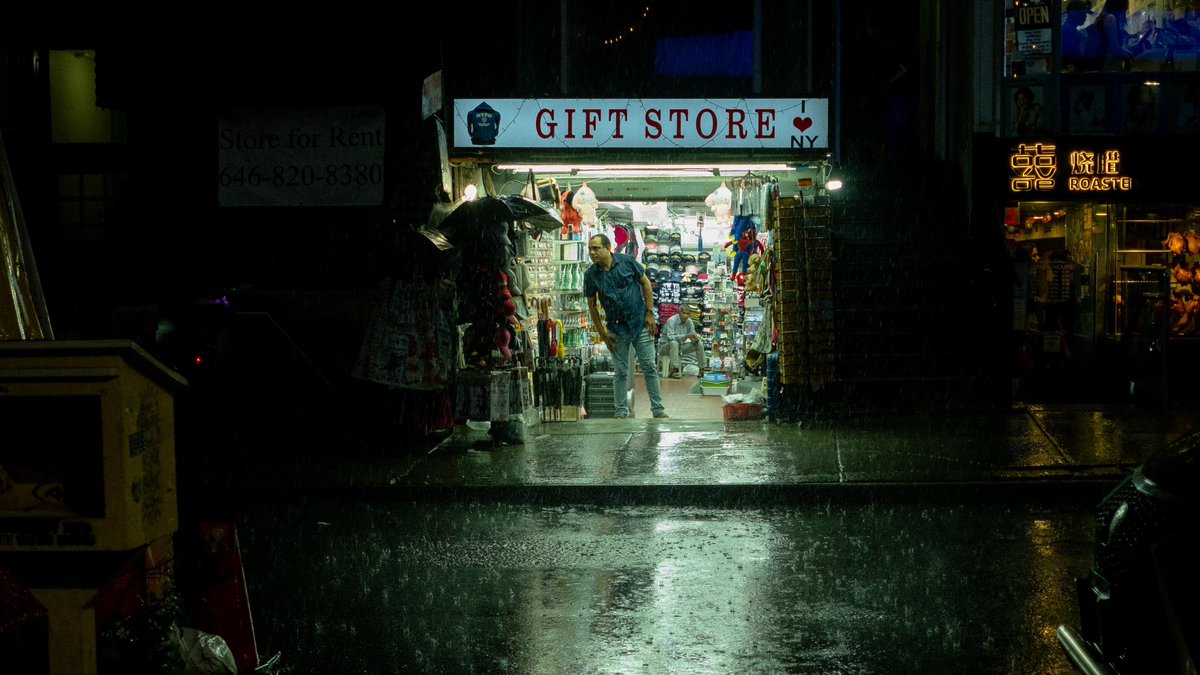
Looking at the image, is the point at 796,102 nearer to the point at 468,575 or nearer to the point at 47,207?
the point at 468,575

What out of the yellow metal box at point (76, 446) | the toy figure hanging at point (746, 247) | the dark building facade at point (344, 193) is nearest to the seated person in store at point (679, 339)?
the toy figure hanging at point (746, 247)

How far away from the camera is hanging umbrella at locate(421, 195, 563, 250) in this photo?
11641mm

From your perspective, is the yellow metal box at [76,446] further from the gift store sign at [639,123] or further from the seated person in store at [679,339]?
the seated person in store at [679,339]

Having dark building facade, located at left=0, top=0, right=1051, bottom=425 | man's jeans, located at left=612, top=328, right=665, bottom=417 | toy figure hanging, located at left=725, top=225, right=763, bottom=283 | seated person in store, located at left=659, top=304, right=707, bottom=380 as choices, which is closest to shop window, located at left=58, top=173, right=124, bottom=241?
dark building facade, located at left=0, top=0, right=1051, bottom=425

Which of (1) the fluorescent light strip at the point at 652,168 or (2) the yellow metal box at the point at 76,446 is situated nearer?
(2) the yellow metal box at the point at 76,446

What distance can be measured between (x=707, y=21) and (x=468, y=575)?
1023 cm

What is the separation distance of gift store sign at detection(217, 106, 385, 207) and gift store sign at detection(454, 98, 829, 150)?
39.9 inches

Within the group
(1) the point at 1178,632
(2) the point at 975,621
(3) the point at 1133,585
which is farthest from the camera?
(2) the point at 975,621

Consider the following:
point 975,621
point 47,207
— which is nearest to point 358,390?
point 47,207

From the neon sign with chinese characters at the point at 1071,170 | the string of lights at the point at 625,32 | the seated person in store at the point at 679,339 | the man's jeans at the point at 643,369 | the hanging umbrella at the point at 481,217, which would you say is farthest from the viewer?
the seated person in store at the point at 679,339

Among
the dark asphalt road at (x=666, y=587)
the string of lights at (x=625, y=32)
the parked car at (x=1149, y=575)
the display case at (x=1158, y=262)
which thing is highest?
the string of lights at (x=625, y=32)

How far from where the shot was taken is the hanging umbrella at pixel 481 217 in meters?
11.6

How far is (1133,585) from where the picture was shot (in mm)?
3760

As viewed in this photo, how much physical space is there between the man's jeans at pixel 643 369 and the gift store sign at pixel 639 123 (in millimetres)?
2421
